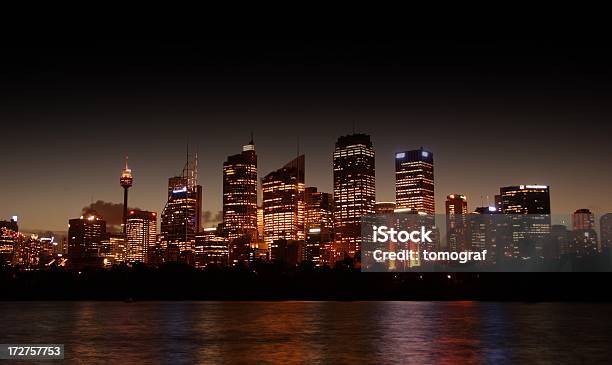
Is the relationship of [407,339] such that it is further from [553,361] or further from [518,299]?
[518,299]

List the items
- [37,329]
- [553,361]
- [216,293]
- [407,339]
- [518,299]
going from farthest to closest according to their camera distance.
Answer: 1. [216,293]
2. [518,299]
3. [37,329]
4. [407,339]
5. [553,361]

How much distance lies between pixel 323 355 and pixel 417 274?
15165 centimetres

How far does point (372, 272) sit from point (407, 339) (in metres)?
148

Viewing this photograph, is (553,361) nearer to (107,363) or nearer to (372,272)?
(107,363)

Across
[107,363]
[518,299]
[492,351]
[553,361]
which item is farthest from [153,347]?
[518,299]

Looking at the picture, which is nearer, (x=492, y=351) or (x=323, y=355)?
(x=323, y=355)

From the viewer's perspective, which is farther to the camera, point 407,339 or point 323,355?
point 407,339

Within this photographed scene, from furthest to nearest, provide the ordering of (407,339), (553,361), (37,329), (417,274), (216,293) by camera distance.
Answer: (417,274) < (216,293) < (37,329) < (407,339) < (553,361)

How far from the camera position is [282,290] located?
17712cm

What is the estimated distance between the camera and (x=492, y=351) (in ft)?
132

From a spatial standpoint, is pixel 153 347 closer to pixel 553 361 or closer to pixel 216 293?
pixel 553 361

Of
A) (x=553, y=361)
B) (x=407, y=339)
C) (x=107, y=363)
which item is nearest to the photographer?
(x=107, y=363)

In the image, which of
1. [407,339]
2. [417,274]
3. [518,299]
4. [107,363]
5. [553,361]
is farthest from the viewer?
[417,274]

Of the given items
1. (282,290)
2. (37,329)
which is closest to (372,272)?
(282,290)
